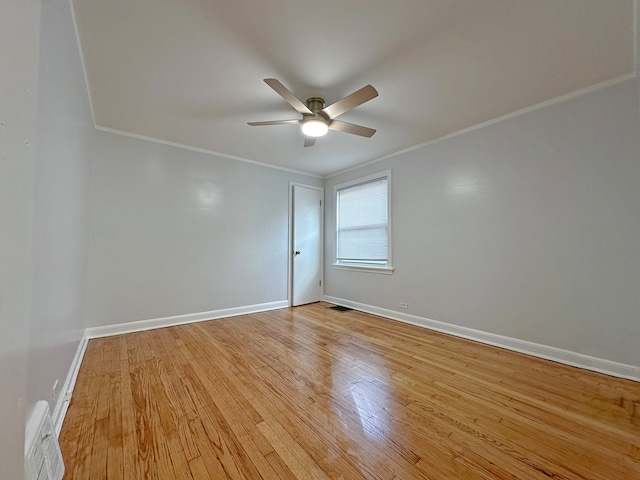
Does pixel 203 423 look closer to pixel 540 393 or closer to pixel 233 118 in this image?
pixel 540 393

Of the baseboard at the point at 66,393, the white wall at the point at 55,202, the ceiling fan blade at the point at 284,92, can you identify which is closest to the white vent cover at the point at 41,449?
the white wall at the point at 55,202

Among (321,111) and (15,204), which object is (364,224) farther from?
→ (15,204)

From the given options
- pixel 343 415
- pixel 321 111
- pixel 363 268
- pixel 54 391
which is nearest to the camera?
pixel 54 391

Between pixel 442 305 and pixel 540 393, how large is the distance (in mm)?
1329

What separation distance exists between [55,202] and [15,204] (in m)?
1.16

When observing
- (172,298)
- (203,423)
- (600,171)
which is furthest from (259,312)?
(600,171)

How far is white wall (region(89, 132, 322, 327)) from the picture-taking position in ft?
9.36

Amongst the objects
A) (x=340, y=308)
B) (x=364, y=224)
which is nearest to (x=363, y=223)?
(x=364, y=224)

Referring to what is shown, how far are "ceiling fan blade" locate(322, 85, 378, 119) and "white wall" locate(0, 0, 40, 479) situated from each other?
1630 millimetres

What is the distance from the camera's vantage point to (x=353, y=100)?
190 centimetres

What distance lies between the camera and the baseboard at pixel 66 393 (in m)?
1.35

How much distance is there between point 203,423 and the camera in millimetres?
1427

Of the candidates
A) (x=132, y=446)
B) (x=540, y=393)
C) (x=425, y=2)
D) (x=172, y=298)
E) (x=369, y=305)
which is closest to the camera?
(x=132, y=446)

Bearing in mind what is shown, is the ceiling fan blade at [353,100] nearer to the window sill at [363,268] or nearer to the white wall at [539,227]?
the white wall at [539,227]
